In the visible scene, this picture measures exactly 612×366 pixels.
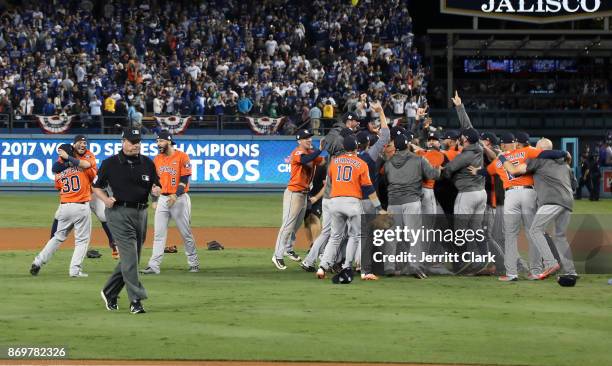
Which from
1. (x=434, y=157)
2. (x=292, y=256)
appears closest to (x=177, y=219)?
(x=292, y=256)

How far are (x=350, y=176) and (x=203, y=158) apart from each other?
68.2ft

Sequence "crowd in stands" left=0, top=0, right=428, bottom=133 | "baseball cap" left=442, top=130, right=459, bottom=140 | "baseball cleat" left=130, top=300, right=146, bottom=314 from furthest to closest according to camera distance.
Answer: "crowd in stands" left=0, top=0, right=428, bottom=133, "baseball cap" left=442, top=130, right=459, bottom=140, "baseball cleat" left=130, top=300, right=146, bottom=314

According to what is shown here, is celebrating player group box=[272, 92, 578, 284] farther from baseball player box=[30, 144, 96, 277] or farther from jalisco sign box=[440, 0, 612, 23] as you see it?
jalisco sign box=[440, 0, 612, 23]

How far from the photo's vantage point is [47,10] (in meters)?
44.1

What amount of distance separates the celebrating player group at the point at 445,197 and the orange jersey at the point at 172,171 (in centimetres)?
173

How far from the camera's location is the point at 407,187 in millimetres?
16594

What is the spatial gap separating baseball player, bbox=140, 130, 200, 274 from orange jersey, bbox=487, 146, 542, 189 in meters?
4.53

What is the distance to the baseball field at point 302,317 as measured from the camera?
10891mm

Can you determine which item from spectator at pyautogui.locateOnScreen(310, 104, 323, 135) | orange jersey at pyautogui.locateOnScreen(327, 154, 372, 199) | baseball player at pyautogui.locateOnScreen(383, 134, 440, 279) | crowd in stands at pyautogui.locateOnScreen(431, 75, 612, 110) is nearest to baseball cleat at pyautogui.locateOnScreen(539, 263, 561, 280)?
baseball player at pyautogui.locateOnScreen(383, 134, 440, 279)

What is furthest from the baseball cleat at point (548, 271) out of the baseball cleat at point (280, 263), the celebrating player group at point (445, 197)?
the baseball cleat at point (280, 263)

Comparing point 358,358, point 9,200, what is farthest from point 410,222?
point 9,200

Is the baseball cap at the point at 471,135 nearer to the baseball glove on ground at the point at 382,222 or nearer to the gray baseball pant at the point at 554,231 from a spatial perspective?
the gray baseball pant at the point at 554,231

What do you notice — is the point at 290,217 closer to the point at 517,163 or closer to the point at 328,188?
the point at 328,188

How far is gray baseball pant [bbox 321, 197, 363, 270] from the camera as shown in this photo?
16.0m
